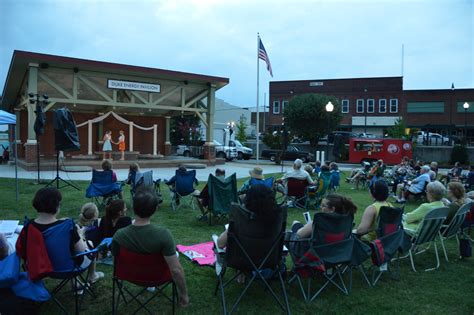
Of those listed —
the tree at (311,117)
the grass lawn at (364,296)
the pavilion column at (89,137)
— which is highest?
the tree at (311,117)

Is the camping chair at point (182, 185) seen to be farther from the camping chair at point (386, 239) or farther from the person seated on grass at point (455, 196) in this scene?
the person seated on grass at point (455, 196)

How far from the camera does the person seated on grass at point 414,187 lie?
9.59 metres

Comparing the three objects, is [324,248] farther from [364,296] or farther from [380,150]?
[380,150]

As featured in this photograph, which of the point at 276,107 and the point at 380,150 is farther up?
the point at 276,107

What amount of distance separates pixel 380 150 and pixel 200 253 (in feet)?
79.3

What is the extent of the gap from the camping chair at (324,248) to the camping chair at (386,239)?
12.9 inches

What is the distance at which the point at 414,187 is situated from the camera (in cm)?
962

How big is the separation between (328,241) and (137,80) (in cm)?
1790

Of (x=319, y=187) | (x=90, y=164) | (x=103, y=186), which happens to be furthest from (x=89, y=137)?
(x=319, y=187)

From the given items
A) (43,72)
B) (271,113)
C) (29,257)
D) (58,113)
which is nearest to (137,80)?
(43,72)

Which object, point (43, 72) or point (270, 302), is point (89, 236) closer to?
point (270, 302)

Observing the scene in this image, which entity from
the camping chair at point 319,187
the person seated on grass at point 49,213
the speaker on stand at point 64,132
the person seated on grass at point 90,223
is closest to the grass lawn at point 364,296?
the person seated on grass at point 90,223

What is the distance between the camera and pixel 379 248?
410cm

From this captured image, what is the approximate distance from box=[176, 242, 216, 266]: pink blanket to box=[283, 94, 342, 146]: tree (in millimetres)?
30314
